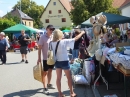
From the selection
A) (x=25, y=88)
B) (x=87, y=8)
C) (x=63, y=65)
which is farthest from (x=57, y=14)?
(x=63, y=65)

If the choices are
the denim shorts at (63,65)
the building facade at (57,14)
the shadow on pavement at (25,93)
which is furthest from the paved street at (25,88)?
the building facade at (57,14)

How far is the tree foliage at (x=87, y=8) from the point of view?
37438 millimetres

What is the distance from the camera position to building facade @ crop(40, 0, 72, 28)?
61594 mm

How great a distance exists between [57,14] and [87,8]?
25195mm

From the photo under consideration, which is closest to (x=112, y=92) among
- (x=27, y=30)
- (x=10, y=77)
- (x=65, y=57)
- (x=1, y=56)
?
(x=65, y=57)

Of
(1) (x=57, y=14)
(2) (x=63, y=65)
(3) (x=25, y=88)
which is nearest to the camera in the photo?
(2) (x=63, y=65)

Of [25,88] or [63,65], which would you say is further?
[25,88]

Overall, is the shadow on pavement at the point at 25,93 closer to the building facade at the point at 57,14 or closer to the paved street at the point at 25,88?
the paved street at the point at 25,88

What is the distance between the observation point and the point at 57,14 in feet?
206

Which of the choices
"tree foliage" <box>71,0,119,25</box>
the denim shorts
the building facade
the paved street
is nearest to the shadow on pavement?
the paved street

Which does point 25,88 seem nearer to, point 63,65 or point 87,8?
point 63,65

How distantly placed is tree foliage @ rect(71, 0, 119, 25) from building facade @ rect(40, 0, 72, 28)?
22.8m

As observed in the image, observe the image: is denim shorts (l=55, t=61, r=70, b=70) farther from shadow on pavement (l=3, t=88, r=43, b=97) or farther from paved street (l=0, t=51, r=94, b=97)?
shadow on pavement (l=3, t=88, r=43, b=97)

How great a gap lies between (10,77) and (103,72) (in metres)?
3.83
